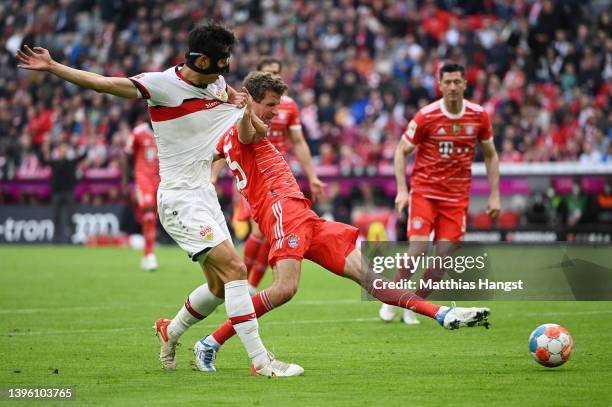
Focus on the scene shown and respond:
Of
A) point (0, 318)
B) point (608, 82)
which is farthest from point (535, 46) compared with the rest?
point (0, 318)

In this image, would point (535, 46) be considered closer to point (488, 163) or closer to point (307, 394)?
point (488, 163)

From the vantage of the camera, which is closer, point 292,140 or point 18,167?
point 292,140

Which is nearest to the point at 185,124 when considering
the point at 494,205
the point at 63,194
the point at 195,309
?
the point at 195,309

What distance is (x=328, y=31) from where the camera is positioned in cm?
3188

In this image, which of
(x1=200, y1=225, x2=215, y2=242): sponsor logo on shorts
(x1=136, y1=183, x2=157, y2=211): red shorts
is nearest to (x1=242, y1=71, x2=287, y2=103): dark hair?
(x1=200, y1=225, x2=215, y2=242): sponsor logo on shorts

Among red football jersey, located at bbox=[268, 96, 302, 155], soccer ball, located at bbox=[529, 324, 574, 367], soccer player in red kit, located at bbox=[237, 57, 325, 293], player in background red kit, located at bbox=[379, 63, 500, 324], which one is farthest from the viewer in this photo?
red football jersey, located at bbox=[268, 96, 302, 155]

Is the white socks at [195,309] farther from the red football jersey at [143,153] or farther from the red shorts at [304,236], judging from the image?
the red football jersey at [143,153]

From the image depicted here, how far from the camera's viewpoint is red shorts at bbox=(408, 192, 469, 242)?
11992 mm

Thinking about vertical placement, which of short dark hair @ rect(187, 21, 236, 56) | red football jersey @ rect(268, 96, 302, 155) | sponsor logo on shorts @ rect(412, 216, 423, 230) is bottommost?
sponsor logo on shorts @ rect(412, 216, 423, 230)

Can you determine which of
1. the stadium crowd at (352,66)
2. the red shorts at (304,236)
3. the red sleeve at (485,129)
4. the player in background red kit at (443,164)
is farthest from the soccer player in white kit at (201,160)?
the stadium crowd at (352,66)

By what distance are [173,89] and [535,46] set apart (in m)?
21.3

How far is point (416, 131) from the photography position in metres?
12.0

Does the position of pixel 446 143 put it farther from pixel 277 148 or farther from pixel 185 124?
pixel 185 124

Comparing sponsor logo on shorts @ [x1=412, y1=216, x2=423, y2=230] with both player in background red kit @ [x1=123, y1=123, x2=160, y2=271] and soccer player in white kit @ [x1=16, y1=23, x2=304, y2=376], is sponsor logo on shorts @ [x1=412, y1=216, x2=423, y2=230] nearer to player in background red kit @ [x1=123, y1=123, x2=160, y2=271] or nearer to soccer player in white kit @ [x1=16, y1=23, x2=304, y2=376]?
soccer player in white kit @ [x1=16, y1=23, x2=304, y2=376]
